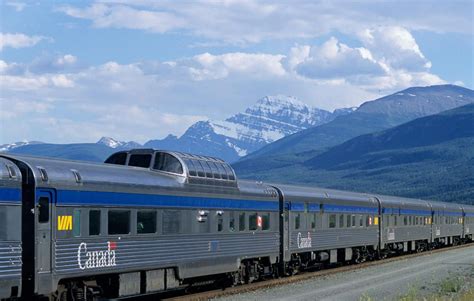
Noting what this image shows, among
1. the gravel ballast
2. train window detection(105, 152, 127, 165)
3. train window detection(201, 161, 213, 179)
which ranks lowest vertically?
the gravel ballast

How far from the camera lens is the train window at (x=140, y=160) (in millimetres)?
25480

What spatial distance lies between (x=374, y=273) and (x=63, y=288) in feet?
63.1

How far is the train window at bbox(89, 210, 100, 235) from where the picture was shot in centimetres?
2008

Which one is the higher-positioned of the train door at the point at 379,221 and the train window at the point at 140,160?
the train window at the point at 140,160

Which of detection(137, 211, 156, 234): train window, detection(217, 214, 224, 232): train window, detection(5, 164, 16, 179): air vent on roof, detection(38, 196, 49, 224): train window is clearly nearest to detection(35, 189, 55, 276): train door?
detection(38, 196, 49, 224): train window

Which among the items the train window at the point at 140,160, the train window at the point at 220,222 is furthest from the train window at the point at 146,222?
the train window at the point at 220,222

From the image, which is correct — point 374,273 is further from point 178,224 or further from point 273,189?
point 178,224

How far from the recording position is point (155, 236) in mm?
23047

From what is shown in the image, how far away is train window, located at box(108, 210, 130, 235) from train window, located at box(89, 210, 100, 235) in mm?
504

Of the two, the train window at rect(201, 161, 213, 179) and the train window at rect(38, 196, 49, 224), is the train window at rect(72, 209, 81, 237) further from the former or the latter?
the train window at rect(201, 161, 213, 179)

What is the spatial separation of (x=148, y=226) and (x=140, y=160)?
350cm

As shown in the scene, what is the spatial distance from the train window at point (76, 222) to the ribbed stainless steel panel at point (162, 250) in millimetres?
181

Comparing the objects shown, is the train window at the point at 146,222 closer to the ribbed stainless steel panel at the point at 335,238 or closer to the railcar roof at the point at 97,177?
the railcar roof at the point at 97,177

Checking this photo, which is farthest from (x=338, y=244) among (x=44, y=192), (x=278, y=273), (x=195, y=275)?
(x=44, y=192)
